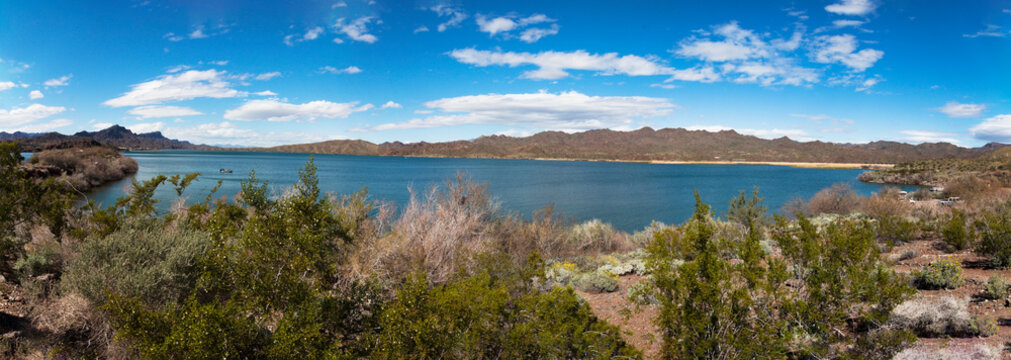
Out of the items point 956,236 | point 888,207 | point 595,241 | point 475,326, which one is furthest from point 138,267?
point 888,207

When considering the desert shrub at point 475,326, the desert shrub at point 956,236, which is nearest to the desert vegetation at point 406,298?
the desert shrub at point 475,326

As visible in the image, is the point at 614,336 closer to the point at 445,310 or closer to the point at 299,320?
the point at 445,310

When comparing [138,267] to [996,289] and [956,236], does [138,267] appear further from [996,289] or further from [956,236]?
[956,236]

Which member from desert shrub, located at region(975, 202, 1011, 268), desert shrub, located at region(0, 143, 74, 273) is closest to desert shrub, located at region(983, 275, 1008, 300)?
desert shrub, located at region(975, 202, 1011, 268)

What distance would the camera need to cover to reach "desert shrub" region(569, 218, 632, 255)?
53.3 ft

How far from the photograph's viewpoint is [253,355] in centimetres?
393

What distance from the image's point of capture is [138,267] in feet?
20.6

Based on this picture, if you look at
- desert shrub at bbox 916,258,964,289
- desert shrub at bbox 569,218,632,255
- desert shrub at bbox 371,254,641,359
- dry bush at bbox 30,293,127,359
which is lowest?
desert shrub at bbox 569,218,632,255

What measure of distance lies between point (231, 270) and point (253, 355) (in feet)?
3.43

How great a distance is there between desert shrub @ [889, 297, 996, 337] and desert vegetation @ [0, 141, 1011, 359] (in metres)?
0.02

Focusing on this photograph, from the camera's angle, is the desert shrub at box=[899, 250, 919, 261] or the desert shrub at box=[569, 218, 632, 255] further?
the desert shrub at box=[569, 218, 632, 255]

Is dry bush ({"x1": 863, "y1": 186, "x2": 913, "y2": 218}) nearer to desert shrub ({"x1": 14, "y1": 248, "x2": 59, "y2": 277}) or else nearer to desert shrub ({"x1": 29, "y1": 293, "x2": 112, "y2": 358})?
desert shrub ({"x1": 29, "y1": 293, "x2": 112, "y2": 358})

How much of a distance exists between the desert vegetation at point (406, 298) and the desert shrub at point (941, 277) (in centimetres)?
3

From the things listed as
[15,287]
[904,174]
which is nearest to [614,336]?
[15,287]
